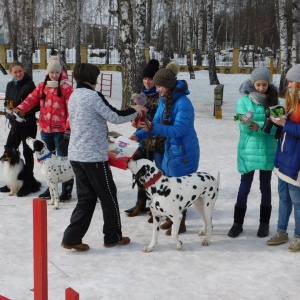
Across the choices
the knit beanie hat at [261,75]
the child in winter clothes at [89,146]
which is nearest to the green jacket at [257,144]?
the knit beanie hat at [261,75]

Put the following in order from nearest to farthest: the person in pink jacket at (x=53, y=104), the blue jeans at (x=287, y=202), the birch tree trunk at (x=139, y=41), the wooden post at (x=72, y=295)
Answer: the wooden post at (x=72, y=295) → the blue jeans at (x=287, y=202) → the person in pink jacket at (x=53, y=104) → the birch tree trunk at (x=139, y=41)

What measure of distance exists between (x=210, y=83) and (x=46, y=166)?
18.0 metres

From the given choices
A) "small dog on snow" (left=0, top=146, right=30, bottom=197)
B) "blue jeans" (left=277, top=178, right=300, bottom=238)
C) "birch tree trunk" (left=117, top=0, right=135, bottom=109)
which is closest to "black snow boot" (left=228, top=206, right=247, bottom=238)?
"blue jeans" (left=277, top=178, right=300, bottom=238)

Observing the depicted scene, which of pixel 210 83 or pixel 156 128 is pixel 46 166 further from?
pixel 210 83

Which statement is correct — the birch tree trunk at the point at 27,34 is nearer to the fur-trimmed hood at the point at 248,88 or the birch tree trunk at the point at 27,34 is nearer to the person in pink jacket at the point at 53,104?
the person in pink jacket at the point at 53,104

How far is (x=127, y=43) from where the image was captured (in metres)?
13.3

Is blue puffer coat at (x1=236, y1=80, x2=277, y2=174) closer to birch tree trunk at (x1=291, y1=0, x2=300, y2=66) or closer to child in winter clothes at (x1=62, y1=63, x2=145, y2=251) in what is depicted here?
child in winter clothes at (x1=62, y1=63, x2=145, y2=251)

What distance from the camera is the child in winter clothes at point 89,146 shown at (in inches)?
187

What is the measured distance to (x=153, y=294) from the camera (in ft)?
13.7

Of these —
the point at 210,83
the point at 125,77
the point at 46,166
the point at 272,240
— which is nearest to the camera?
the point at 272,240

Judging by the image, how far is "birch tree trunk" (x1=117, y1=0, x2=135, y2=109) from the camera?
13094mm

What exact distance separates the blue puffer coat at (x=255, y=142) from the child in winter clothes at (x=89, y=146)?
3.82 ft

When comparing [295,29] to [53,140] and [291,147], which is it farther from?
[291,147]

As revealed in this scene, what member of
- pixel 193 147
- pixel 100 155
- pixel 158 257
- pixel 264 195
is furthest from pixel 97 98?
pixel 264 195
